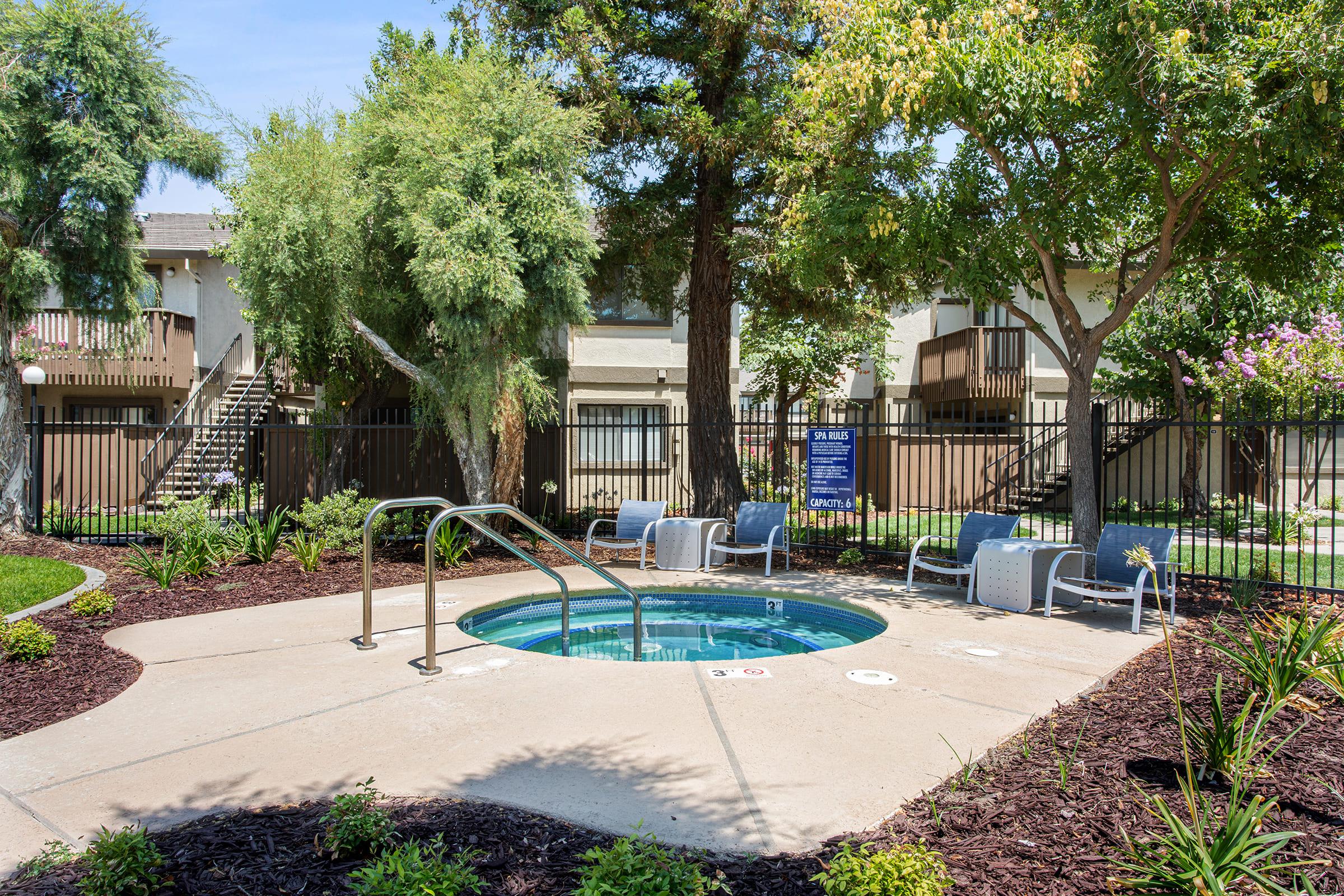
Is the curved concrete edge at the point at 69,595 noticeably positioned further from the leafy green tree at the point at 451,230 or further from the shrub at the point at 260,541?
the leafy green tree at the point at 451,230

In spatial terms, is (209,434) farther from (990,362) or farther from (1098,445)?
(990,362)

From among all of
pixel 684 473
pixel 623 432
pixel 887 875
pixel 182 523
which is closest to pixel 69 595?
pixel 182 523

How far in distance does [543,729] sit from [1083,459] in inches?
291

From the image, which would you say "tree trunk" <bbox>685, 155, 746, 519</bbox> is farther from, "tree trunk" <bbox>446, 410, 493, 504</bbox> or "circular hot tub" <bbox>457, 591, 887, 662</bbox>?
"circular hot tub" <bbox>457, 591, 887, 662</bbox>

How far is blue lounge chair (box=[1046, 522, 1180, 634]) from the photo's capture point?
7766mm

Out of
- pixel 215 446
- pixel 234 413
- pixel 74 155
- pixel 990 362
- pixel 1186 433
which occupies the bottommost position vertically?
pixel 215 446

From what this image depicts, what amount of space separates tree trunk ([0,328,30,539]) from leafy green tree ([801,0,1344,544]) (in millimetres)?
11447

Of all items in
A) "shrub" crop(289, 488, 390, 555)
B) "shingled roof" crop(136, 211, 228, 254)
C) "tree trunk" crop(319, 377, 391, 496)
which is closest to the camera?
"shrub" crop(289, 488, 390, 555)

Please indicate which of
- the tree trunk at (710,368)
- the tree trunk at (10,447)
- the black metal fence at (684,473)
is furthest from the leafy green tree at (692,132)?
the tree trunk at (10,447)

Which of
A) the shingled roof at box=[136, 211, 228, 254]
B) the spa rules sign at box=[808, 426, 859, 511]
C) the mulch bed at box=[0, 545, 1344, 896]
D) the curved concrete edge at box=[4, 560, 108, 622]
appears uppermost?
the shingled roof at box=[136, 211, 228, 254]

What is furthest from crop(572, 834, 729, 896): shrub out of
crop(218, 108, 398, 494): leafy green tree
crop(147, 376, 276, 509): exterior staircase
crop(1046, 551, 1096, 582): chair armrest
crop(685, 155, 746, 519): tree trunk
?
crop(147, 376, 276, 509): exterior staircase

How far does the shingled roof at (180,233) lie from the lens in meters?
20.3

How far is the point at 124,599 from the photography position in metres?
8.88

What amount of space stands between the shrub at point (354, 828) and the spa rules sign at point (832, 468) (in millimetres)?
8493
